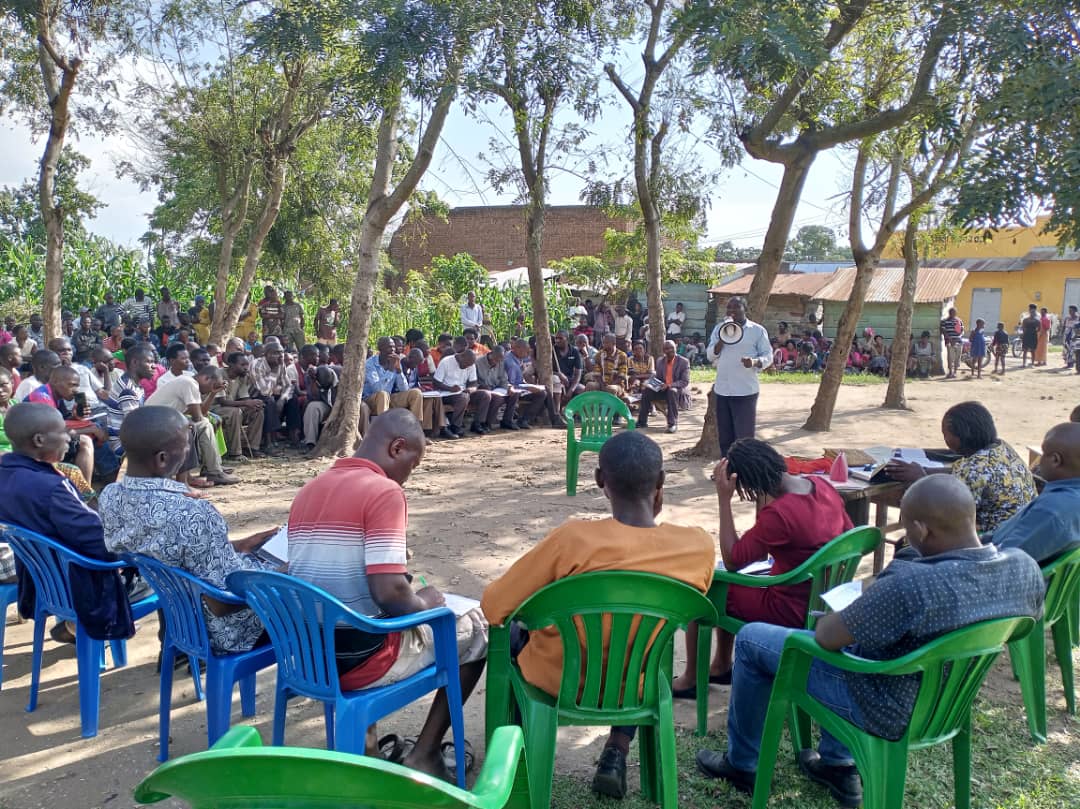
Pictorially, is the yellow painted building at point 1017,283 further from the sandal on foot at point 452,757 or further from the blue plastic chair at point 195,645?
the blue plastic chair at point 195,645

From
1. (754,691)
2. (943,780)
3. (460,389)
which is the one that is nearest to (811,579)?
(754,691)

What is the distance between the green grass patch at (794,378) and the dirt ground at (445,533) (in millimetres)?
3122

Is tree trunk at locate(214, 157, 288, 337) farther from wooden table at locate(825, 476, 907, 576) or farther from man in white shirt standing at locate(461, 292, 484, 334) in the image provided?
wooden table at locate(825, 476, 907, 576)

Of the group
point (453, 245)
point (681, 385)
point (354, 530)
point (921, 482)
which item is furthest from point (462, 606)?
point (453, 245)

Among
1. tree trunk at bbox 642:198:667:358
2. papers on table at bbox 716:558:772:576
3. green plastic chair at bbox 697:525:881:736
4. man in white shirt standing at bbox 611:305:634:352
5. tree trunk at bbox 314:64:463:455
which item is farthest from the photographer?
man in white shirt standing at bbox 611:305:634:352

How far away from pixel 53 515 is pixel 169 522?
769 millimetres

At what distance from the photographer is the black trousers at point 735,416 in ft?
27.0

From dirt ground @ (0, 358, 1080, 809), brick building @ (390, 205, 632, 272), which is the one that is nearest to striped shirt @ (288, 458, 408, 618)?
dirt ground @ (0, 358, 1080, 809)

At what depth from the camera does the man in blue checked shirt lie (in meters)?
10.6

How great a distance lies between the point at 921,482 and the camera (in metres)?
2.68

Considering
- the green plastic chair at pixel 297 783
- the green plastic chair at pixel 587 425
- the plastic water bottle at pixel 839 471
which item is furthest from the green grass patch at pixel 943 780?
the green plastic chair at pixel 587 425

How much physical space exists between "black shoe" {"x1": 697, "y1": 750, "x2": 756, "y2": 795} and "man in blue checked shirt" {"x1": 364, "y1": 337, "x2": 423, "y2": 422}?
25.2 ft

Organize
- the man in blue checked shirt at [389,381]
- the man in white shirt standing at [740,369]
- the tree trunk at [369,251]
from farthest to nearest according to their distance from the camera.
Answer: the man in blue checked shirt at [389,381]
the tree trunk at [369,251]
the man in white shirt standing at [740,369]

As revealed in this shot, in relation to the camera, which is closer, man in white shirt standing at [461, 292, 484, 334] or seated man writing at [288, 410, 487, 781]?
seated man writing at [288, 410, 487, 781]
